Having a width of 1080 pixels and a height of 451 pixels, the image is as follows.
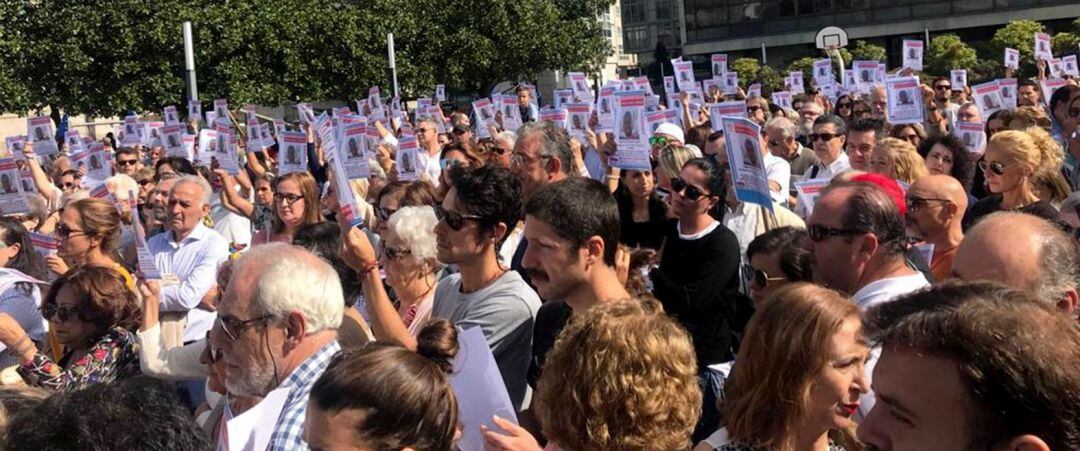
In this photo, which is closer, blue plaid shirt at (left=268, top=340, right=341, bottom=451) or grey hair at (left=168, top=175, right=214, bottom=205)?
blue plaid shirt at (left=268, top=340, right=341, bottom=451)

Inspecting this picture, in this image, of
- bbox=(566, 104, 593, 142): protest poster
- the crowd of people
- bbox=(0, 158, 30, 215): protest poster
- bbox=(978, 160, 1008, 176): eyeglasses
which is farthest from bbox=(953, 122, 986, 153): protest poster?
bbox=(0, 158, 30, 215): protest poster

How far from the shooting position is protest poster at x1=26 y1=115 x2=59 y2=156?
11953mm

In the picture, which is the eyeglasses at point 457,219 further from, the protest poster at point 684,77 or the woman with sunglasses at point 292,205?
the protest poster at point 684,77

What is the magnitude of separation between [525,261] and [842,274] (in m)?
1.02

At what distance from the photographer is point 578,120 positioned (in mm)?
9805

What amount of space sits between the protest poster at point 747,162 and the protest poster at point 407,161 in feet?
11.6

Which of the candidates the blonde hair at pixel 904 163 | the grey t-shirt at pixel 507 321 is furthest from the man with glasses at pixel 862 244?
the blonde hair at pixel 904 163

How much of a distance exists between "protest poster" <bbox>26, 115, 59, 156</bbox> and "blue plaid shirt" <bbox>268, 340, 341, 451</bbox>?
975 centimetres

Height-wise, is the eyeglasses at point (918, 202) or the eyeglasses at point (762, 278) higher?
the eyeglasses at point (918, 202)

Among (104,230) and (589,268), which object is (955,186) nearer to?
(589,268)

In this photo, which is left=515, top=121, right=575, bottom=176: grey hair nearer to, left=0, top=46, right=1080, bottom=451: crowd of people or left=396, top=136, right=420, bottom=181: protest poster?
left=0, top=46, right=1080, bottom=451: crowd of people

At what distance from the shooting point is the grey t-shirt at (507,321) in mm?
3861

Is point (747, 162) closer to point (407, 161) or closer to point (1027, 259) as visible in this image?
point (1027, 259)

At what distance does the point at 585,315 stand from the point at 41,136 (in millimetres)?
10924
